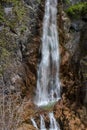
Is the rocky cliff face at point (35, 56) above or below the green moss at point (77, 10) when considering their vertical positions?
below

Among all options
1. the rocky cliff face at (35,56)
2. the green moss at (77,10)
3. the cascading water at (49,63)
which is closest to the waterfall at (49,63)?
the cascading water at (49,63)

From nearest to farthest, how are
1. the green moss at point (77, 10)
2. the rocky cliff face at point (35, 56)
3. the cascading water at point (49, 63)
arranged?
the rocky cliff face at point (35, 56) → the cascading water at point (49, 63) → the green moss at point (77, 10)

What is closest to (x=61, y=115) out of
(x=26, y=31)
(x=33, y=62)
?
(x=33, y=62)

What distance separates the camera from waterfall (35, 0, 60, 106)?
46.1 feet

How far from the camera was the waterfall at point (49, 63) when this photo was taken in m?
14.0

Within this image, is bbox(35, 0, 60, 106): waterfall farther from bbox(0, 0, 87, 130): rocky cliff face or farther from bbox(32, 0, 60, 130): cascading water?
bbox(0, 0, 87, 130): rocky cliff face

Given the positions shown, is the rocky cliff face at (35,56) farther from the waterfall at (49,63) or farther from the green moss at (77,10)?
the waterfall at (49,63)

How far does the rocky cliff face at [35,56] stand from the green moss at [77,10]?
0.37ft

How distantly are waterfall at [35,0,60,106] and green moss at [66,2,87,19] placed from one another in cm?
71

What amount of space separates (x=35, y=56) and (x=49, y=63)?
2.51 feet

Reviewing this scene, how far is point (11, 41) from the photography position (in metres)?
13.5

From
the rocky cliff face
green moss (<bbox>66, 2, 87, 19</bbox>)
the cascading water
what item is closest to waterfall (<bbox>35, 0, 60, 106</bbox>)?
the cascading water

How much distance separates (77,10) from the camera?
49.7ft

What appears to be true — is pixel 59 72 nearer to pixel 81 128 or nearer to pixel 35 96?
pixel 35 96
